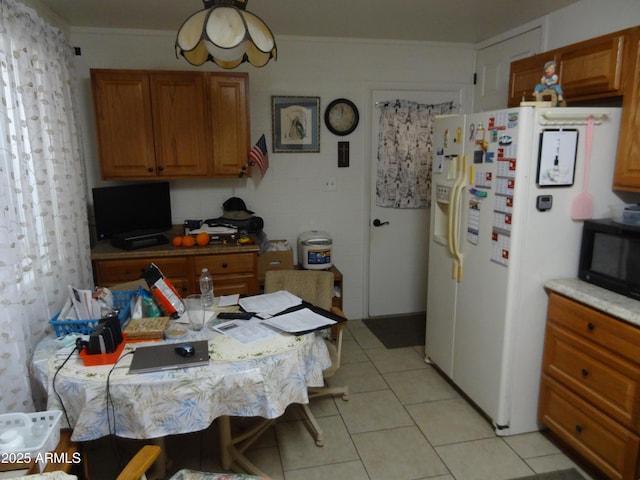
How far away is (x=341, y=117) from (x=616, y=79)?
2.10 meters

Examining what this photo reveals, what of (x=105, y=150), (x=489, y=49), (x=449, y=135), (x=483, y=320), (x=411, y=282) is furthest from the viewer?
(x=411, y=282)

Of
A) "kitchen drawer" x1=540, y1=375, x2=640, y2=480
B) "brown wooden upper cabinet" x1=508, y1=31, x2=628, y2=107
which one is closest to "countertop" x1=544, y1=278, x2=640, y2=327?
"kitchen drawer" x1=540, y1=375, x2=640, y2=480

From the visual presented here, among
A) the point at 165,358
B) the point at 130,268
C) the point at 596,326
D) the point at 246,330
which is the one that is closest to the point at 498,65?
the point at 596,326

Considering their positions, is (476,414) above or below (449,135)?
below

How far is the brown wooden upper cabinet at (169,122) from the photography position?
10.4ft

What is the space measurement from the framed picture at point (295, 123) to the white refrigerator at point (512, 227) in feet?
4.33

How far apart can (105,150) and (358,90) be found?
2.09m

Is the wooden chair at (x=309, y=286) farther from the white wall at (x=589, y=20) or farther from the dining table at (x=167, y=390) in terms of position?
the white wall at (x=589, y=20)

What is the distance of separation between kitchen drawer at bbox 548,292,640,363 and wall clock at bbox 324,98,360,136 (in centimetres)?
221

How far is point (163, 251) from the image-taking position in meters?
3.15

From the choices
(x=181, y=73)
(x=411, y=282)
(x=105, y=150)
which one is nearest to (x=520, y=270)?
(x=411, y=282)

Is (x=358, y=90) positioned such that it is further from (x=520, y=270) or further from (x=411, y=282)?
(x=520, y=270)

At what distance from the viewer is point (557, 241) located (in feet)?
7.78

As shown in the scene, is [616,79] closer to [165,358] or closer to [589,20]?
[589,20]
